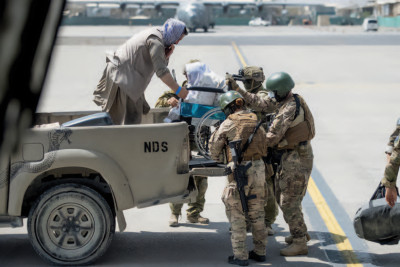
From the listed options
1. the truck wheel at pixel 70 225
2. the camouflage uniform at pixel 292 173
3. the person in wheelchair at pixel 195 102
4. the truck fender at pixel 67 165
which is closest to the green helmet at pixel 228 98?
the camouflage uniform at pixel 292 173

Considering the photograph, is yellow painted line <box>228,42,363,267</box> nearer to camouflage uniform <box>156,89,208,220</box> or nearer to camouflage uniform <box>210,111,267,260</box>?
camouflage uniform <box>210,111,267,260</box>

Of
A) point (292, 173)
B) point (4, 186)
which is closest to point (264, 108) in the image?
point (292, 173)

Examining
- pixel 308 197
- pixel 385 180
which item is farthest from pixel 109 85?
pixel 308 197

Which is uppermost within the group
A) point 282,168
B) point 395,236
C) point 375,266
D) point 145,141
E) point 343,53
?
point 145,141

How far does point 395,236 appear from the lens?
5.33 m

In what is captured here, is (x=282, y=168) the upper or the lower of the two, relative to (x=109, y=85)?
lower

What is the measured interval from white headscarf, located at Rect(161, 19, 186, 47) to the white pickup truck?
3.77 feet

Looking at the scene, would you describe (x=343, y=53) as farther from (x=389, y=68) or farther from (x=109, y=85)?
(x=109, y=85)

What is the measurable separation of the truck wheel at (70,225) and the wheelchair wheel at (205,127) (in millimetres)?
1253

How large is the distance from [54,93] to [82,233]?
48.8 feet

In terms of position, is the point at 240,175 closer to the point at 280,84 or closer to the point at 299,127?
the point at 299,127

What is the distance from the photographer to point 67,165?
524cm

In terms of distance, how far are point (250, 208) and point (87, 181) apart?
55.3 inches

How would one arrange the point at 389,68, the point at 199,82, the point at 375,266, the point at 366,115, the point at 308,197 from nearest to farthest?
the point at 375,266 → the point at 199,82 → the point at 308,197 → the point at 366,115 → the point at 389,68
